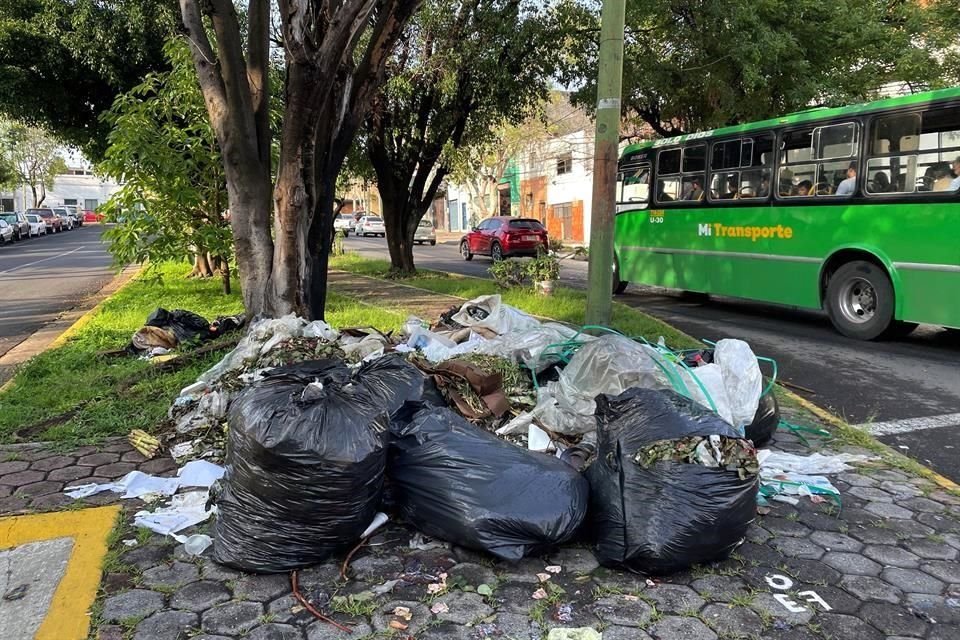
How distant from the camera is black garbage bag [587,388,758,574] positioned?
9.04ft

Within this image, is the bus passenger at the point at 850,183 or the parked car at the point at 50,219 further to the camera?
the parked car at the point at 50,219

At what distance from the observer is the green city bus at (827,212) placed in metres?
7.38

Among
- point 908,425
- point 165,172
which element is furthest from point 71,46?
point 908,425

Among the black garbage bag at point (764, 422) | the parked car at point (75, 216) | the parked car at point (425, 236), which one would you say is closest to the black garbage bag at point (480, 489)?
the black garbage bag at point (764, 422)

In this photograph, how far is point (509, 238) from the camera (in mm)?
21594

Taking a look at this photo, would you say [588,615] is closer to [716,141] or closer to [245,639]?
[245,639]

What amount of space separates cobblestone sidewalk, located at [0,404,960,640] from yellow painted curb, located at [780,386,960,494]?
69 centimetres

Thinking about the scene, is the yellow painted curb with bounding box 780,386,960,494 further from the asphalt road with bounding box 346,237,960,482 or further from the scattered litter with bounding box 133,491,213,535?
the scattered litter with bounding box 133,491,213,535

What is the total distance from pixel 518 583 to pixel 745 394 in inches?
75.8

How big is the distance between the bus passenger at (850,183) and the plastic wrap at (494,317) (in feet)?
16.8

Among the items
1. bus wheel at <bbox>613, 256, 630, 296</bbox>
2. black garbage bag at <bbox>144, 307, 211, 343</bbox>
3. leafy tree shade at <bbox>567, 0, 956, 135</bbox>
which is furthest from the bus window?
black garbage bag at <bbox>144, 307, 211, 343</bbox>

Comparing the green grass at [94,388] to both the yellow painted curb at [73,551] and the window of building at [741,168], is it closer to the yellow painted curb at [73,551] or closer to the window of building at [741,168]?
the yellow painted curb at [73,551]

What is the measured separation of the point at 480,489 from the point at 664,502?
0.78m

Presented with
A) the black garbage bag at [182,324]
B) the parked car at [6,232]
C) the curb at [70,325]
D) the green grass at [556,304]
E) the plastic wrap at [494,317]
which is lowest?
the curb at [70,325]
